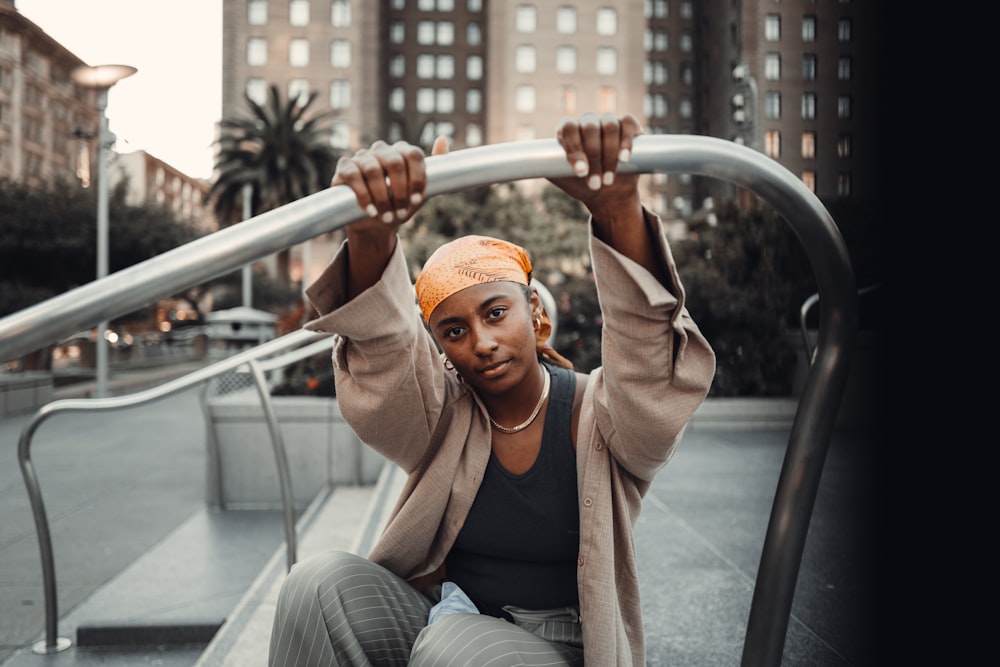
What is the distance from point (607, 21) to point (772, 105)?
1951 inches

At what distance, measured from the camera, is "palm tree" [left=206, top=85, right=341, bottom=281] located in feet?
109

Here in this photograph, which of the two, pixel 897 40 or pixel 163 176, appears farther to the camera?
pixel 163 176

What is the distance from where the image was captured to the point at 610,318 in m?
1.27

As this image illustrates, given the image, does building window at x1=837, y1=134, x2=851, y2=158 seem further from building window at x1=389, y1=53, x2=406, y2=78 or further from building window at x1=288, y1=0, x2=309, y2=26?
building window at x1=389, y1=53, x2=406, y2=78

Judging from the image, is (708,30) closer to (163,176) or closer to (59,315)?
(59,315)

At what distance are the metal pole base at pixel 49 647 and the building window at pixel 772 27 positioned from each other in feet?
11.3

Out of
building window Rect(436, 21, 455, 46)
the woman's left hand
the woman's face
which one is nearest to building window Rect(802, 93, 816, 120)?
the woman's left hand

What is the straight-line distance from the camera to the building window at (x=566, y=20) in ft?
A: 155

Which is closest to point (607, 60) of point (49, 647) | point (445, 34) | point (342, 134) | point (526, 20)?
point (526, 20)

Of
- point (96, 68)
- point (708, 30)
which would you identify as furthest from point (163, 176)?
point (708, 30)

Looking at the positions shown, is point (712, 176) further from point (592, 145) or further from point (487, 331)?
point (487, 331)

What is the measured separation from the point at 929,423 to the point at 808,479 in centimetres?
30

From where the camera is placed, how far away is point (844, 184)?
983 millimetres

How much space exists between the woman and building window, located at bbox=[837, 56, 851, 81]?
31 cm
